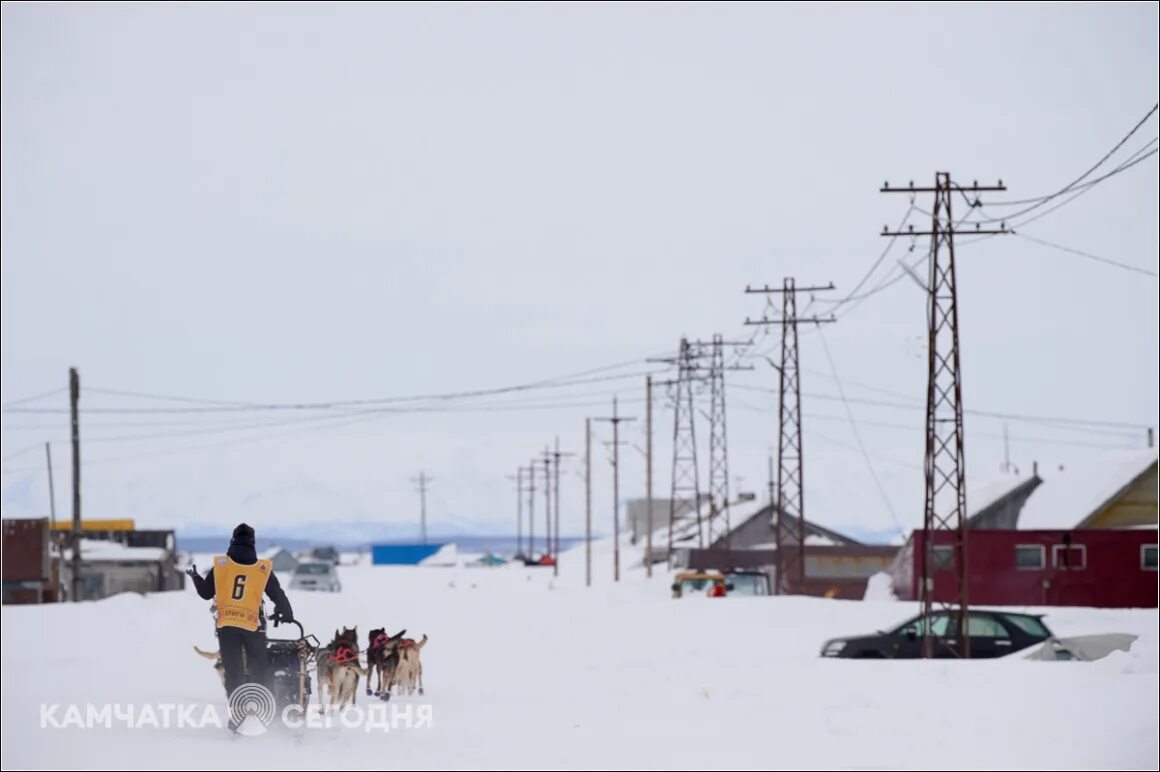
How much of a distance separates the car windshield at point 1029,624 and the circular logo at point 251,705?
2566 centimetres

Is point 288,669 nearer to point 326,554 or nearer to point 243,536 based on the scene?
point 243,536

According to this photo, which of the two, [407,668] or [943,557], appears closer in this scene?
[407,668]

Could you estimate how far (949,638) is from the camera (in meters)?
35.0

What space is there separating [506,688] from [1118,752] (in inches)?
283

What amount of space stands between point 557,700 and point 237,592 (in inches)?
319

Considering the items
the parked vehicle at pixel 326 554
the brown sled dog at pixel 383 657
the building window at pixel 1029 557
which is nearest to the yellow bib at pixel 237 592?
the brown sled dog at pixel 383 657

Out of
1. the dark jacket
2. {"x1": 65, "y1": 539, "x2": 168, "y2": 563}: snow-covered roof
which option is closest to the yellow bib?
the dark jacket

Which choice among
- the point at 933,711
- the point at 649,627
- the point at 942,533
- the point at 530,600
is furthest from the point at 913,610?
the point at 933,711

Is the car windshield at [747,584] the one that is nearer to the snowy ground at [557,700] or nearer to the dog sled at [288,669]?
the snowy ground at [557,700]

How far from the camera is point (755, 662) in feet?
87.5

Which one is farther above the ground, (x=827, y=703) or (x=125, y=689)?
(x=125, y=689)

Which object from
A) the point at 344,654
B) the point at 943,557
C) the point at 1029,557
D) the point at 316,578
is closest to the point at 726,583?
the point at 943,557

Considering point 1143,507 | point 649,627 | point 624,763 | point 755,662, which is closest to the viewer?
point 624,763

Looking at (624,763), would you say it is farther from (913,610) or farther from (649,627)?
(913,610)
